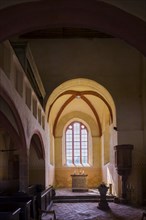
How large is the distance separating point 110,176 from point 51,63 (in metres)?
7.66

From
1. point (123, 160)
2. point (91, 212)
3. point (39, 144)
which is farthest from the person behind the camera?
point (39, 144)

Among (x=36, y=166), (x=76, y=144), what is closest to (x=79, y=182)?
(x=36, y=166)

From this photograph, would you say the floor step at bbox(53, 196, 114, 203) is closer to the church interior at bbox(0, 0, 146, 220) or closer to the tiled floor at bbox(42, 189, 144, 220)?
the tiled floor at bbox(42, 189, 144, 220)

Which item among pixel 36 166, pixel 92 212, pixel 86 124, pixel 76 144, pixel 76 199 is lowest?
pixel 92 212

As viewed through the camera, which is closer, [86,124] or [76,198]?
[76,198]

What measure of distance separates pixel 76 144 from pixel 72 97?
15.0 feet

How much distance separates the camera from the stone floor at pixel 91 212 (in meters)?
13.6

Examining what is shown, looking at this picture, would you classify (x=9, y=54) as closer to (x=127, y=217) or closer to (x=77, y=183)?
(x=127, y=217)

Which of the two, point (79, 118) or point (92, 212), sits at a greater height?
point (79, 118)

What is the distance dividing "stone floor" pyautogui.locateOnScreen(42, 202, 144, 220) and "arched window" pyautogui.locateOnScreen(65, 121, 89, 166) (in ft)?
30.2

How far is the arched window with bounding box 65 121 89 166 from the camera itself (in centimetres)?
2712

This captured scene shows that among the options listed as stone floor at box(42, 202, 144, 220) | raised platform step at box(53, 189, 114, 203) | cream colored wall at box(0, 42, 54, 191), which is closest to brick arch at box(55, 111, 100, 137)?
raised platform step at box(53, 189, 114, 203)

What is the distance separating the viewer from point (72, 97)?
24.4 metres

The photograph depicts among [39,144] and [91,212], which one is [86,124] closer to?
[39,144]
